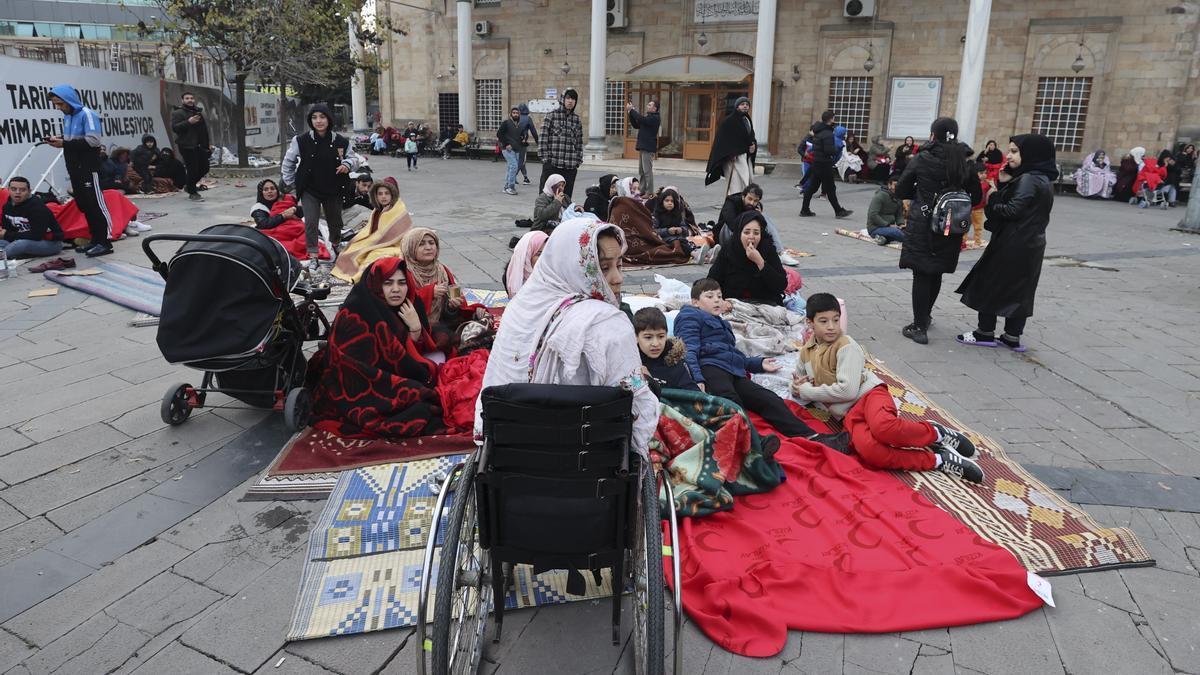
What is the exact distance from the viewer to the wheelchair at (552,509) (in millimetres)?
2119

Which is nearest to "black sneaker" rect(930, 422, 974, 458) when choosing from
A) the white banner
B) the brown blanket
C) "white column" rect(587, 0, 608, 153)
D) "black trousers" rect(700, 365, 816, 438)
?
"black trousers" rect(700, 365, 816, 438)

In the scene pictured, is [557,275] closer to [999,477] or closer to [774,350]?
[999,477]

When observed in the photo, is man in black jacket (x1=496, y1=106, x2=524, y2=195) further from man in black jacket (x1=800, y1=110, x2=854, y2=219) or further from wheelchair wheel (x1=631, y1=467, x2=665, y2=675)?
wheelchair wheel (x1=631, y1=467, x2=665, y2=675)

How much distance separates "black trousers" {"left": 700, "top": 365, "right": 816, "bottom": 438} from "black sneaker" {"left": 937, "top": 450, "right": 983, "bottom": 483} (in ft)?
2.17

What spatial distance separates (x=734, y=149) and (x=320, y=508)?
808 cm

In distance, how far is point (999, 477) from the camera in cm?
386

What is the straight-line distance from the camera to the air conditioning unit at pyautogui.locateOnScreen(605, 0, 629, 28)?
2245cm

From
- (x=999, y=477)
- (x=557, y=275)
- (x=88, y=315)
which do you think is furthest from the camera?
(x=88, y=315)

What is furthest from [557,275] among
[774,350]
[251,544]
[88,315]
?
[88,315]

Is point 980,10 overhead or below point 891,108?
overhead

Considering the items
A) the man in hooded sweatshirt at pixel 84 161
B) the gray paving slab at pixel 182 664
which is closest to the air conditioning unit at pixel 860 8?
the man in hooded sweatshirt at pixel 84 161

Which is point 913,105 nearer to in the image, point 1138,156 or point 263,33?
point 1138,156

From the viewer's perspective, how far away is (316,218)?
28.6 ft

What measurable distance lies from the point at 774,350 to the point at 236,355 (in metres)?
3.51
